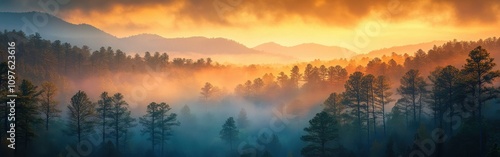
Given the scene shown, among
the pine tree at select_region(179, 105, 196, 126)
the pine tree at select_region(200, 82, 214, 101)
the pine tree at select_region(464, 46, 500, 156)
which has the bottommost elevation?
the pine tree at select_region(179, 105, 196, 126)

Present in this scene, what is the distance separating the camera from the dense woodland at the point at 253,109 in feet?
160

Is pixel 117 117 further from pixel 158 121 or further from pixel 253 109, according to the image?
pixel 253 109

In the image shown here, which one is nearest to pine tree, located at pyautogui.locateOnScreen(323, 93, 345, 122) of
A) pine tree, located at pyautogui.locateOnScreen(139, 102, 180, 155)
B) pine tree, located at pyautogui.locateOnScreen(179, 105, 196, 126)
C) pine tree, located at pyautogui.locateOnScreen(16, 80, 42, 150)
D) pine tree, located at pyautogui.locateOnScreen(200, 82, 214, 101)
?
pine tree, located at pyautogui.locateOnScreen(139, 102, 180, 155)

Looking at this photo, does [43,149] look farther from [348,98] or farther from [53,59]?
[53,59]

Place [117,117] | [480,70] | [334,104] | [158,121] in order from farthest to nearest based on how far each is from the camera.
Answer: [158,121] < [117,117] < [334,104] < [480,70]

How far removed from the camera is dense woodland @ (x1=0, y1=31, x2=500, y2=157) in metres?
48.8

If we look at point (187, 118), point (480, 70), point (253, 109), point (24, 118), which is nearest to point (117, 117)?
point (24, 118)

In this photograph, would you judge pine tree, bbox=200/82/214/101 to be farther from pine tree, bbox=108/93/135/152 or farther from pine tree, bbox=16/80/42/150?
pine tree, bbox=16/80/42/150

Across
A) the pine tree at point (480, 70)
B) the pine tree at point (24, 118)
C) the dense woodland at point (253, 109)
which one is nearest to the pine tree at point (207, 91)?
the dense woodland at point (253, 109)

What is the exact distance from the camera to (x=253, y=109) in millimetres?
110625

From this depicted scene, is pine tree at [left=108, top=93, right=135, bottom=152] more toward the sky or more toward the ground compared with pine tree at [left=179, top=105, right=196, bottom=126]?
more toward the sky

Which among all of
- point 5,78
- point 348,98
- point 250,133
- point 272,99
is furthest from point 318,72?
point 5,78

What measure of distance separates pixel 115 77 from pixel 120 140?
70.5m

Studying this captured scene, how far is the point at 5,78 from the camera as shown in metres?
49.4
